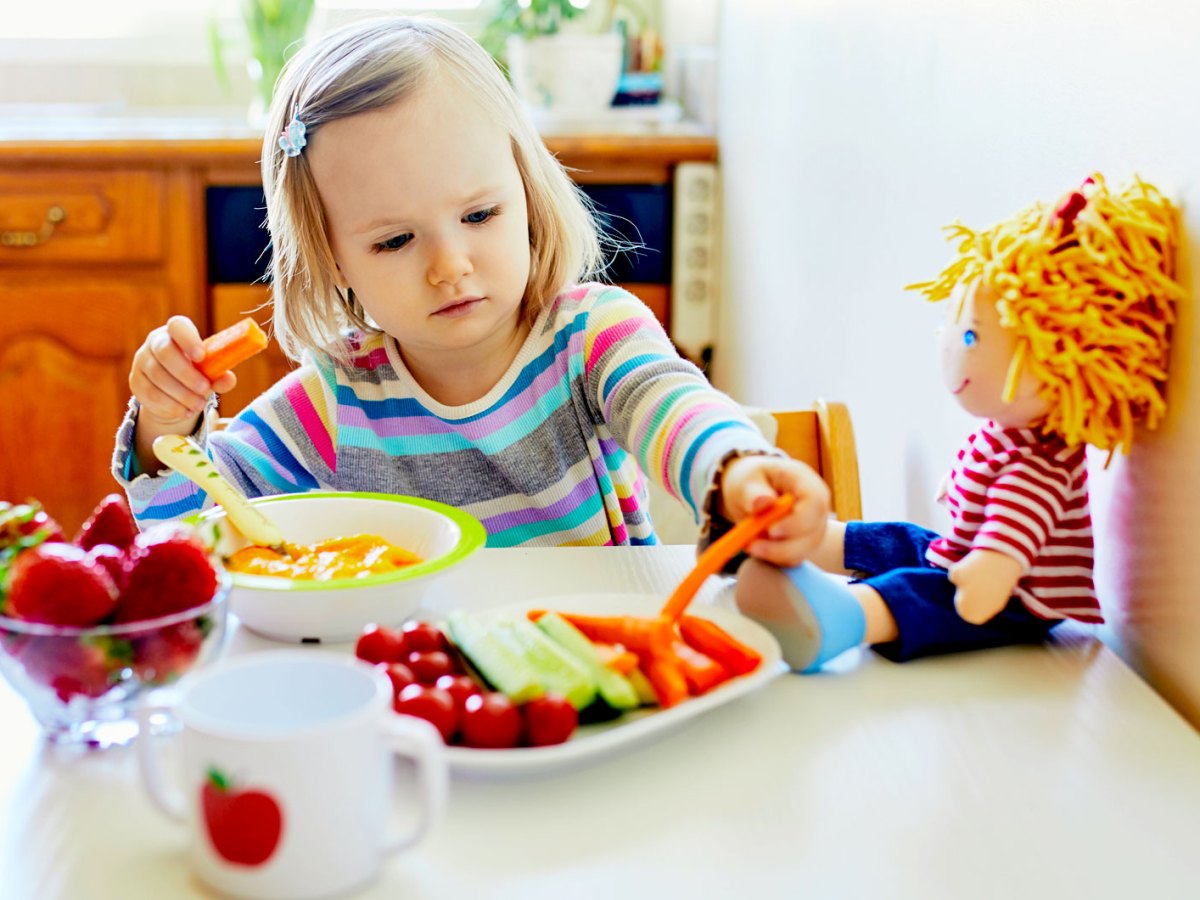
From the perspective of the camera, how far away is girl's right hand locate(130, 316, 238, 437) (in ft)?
3.16

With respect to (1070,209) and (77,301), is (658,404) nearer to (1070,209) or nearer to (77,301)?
(1070,209)

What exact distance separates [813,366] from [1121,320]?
0.89 metres

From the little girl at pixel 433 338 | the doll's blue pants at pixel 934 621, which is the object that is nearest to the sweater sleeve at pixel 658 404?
the little girl at pixel 433 338

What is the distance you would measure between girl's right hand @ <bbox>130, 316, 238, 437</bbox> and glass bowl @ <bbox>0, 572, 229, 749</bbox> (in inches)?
15.6

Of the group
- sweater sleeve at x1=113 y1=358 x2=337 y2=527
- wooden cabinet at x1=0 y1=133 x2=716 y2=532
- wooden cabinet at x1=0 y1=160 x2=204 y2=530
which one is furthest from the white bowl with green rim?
wooden cabinet at x1=0 y1=160 x2=204 y2=530

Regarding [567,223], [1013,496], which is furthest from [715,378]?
[1013,496]

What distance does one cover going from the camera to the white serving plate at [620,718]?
0.57 m

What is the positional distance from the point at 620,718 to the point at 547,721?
6 centimetres

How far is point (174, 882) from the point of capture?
50 cm

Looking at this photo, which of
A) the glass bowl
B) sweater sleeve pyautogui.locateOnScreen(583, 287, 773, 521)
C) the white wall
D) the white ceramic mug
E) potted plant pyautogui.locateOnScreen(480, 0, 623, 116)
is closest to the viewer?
the white ceramic mug

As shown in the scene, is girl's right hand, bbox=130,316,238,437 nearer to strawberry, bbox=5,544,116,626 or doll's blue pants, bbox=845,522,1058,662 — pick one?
strawberry, bbox=5,544,116,626

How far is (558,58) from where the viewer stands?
7.97ft

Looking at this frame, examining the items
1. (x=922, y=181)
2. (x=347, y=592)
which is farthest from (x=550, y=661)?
(x=922, y=181)

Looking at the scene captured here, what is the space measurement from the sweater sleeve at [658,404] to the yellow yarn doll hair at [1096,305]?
0.17 metres
